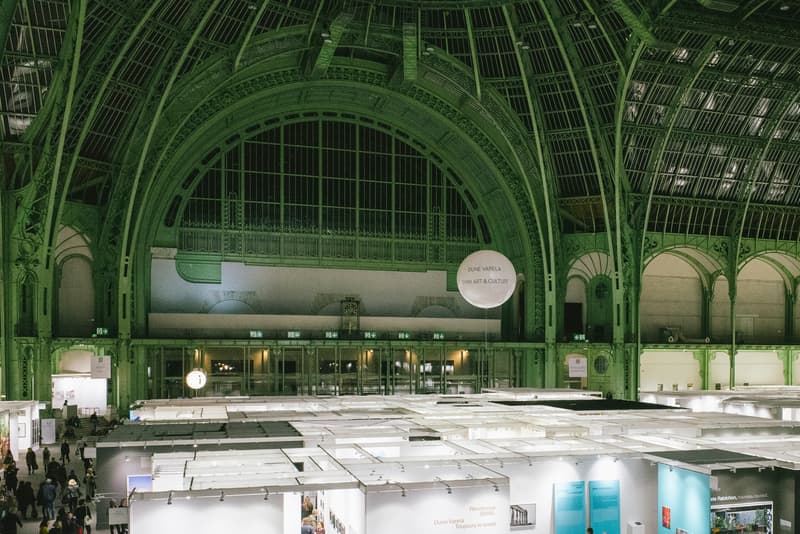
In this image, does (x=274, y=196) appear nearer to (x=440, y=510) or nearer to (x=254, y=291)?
(x=254, y=291)

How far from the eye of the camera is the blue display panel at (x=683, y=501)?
49.8 feet

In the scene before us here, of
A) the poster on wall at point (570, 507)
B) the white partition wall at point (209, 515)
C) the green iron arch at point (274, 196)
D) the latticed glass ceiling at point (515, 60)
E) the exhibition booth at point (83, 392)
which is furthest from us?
the green iron arch at point (274, 196)

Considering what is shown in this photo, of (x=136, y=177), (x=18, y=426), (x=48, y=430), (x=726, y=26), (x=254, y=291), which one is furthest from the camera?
(x=254, y=291)

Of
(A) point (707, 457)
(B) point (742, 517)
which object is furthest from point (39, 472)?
(B) point (742, 517)

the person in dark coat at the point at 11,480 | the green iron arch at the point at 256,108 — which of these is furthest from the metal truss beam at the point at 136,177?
the person in dark coat at the point at 11,480

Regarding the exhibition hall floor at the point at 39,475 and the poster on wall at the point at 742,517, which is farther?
the exhibition hall floor at the point at 39,475

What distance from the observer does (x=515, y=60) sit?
154 ft

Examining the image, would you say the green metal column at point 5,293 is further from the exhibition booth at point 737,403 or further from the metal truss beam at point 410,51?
the exhibition booth at point 737,403

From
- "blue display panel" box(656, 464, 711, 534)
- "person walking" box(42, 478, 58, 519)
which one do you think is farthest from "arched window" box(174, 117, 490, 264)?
"blue display panel" box(656, 464, 711, 534)

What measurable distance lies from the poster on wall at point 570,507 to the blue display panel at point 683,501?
160 centimetres

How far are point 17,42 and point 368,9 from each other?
17824 millimetres

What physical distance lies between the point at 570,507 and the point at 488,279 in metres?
12.8

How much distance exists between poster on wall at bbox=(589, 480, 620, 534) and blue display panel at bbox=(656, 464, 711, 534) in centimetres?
91

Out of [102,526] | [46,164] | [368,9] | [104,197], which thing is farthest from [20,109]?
[102,526]
